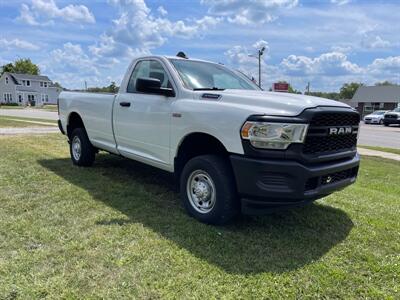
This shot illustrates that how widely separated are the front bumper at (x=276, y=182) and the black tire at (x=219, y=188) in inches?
6.6

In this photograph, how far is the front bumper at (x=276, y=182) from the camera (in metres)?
3.56

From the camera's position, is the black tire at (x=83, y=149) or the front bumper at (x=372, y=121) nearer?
the black tire at (x=83, y=149)

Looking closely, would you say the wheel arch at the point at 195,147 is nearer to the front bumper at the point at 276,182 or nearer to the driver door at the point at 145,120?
the driver door at the point at 145,120

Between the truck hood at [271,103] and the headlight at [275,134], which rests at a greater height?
the truck hood at [271,103]

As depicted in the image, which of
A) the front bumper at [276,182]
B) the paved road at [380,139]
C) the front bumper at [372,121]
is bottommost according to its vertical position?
the front bumper at [372,121]

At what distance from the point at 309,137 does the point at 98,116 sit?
395 centimetres

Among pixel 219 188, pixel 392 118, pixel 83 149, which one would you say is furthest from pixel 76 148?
pixel 392 118

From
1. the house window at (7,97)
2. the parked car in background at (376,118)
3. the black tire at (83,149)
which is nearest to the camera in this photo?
the black tire at (83,149)

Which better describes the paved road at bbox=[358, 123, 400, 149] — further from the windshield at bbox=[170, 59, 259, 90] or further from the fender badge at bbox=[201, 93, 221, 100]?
the fender badge at bbox=[201, 93, 221, 100]

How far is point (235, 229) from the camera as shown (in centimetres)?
419

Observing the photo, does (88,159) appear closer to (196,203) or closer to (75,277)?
(196,203)

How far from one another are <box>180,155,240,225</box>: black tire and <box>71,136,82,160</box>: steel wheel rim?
3.59 metres

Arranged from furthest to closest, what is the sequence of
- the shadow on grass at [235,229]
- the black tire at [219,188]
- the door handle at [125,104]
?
the door handle at [125,104] → the black tire at [219,188] → the shadow on grass at [235,229]

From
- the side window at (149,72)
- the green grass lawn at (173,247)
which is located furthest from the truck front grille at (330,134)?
the side window at (149,72)
